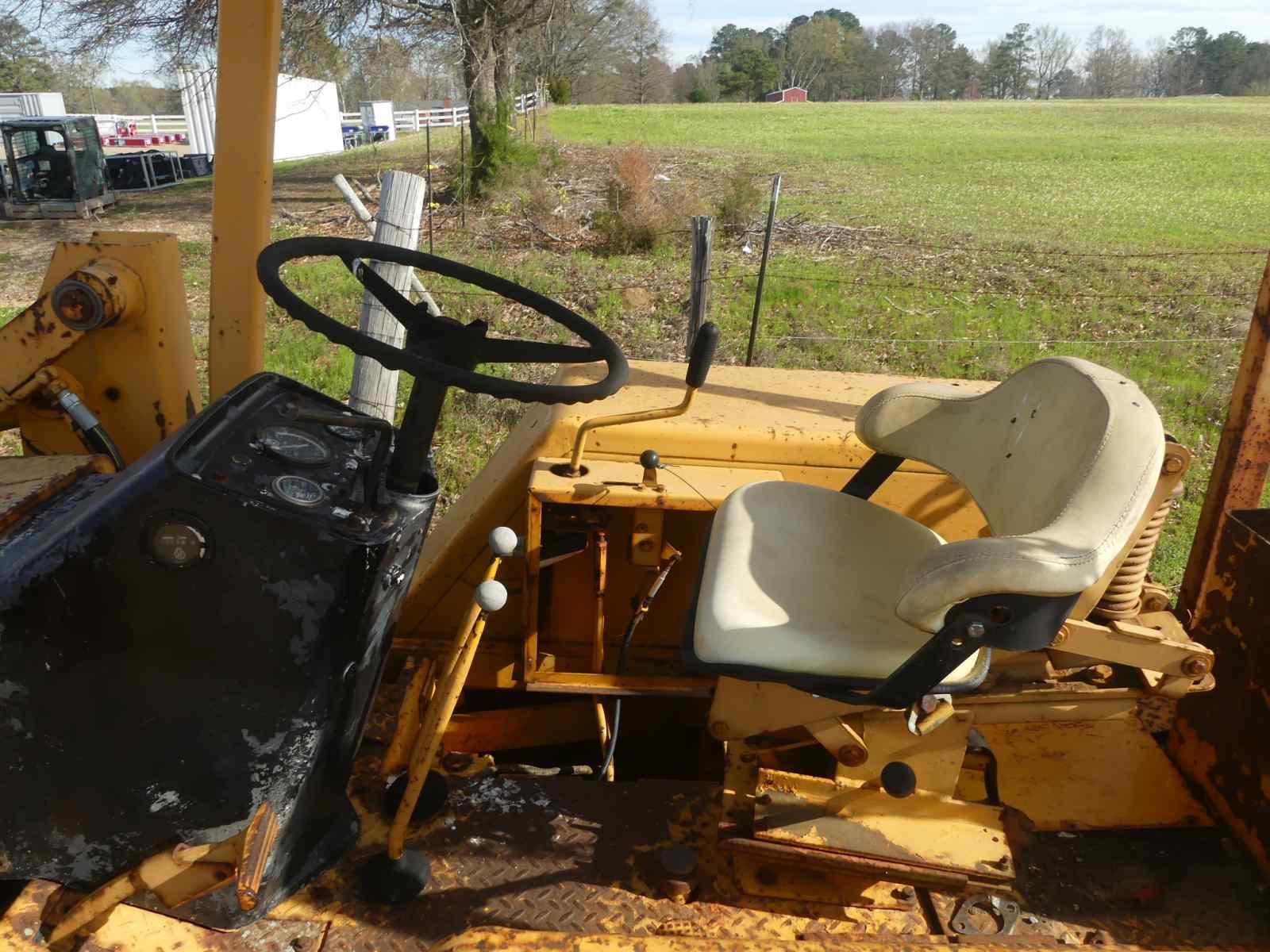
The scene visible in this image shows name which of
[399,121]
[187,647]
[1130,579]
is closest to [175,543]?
[187,647]

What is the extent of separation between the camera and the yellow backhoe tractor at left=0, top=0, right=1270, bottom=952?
1.40m

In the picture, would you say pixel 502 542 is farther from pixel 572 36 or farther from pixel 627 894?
pixel 572 36

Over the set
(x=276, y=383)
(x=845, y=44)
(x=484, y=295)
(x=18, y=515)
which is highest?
(x=845, y=44)

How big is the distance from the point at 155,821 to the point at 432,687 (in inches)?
21.3

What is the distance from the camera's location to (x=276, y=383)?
5.47 ft

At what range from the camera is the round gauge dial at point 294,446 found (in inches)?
58.6

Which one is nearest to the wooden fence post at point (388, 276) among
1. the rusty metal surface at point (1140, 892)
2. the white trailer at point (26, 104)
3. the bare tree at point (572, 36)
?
the rusty metal surface at point (1140, 892)

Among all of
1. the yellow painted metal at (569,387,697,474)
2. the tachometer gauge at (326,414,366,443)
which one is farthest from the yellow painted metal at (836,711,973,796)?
the tachometer gauge at (326,414,366,443)

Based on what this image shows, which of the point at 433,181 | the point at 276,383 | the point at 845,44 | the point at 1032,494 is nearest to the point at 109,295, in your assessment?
the point at 276,383

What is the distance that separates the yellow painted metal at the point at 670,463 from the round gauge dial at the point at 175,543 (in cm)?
81

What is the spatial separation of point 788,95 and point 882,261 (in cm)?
4855

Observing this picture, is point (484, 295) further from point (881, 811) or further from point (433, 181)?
point (433, 181)

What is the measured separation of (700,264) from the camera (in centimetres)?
527

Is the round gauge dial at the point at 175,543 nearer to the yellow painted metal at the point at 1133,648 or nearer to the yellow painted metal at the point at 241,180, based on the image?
the yellow painted metal at the point at 241,180
